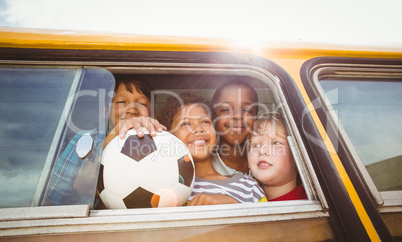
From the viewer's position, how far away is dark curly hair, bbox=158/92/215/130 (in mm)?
1999

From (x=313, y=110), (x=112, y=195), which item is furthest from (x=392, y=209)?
(x=112, y=195)

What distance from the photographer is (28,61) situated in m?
1.07

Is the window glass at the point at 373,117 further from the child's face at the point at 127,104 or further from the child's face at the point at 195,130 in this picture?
the child's face at the point at 127,104

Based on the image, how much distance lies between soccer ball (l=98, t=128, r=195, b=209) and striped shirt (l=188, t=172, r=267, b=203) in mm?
378

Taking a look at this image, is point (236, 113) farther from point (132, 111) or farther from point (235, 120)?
point (132, 111)

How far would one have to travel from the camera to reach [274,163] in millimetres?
1377

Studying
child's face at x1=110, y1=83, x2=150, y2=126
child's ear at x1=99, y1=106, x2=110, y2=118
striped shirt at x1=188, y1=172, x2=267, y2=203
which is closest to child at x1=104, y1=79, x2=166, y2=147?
child's face at x1=110, y1=83, x2=150, y2=126

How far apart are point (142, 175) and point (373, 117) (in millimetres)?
1690

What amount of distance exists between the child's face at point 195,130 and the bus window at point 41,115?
2.52ft

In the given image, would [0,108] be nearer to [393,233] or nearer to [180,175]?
[180,175]

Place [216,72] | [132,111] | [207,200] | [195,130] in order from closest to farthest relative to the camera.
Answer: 1. [207,200]
2. [216,72]
3. [132,111]
4. [195,130]

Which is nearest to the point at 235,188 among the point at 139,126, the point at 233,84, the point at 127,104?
the point at 139,126

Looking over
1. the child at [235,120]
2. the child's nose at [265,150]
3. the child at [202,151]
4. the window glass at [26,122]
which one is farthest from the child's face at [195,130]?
the window glass at [26,122]

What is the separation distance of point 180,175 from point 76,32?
110 centimetres
